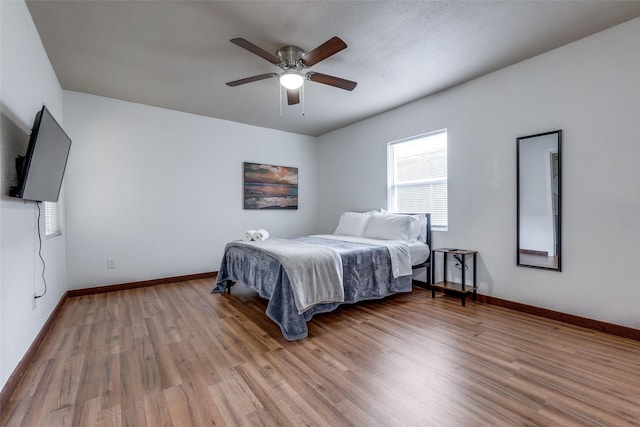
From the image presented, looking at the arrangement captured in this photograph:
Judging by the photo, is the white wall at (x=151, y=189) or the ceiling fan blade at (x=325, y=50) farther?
the white wall at (x=151, y=189)

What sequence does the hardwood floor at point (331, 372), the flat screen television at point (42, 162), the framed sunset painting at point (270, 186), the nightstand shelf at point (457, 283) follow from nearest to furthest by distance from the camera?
the hardwood floor at point (331, 372)
the flat screen television at point (42, 162)
the nightstand shelf at point (457, 283)
the framed sunset painting at point (270, 186)

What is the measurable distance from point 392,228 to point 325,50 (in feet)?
7.81

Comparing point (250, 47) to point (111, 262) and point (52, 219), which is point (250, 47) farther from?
point (111, 262)

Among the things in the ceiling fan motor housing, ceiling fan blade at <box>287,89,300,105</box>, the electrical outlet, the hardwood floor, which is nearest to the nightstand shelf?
the hardwood floor

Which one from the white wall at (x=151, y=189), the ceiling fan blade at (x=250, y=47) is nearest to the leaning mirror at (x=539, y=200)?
the ceiling fan blade at (x=250, y=47)

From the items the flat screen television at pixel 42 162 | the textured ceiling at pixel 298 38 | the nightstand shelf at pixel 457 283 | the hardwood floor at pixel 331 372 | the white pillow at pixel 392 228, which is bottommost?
the hardwood floor at pixel 331 372

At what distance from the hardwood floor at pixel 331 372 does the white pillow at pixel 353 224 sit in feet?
5.18

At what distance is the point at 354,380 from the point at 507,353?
1218 millimetres

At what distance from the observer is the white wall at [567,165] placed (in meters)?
2.36

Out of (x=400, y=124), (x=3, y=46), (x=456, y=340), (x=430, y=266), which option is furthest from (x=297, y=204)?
(x=3, y=46)

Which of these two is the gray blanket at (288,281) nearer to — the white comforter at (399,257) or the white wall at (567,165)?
the white comforter at (399,257)

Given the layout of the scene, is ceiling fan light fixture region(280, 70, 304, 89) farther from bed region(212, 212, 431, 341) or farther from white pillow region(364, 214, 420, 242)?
white pillow region(364, 214, 420, 242)

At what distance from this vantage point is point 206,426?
140cm

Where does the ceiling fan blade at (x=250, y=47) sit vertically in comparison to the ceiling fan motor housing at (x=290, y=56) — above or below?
below
